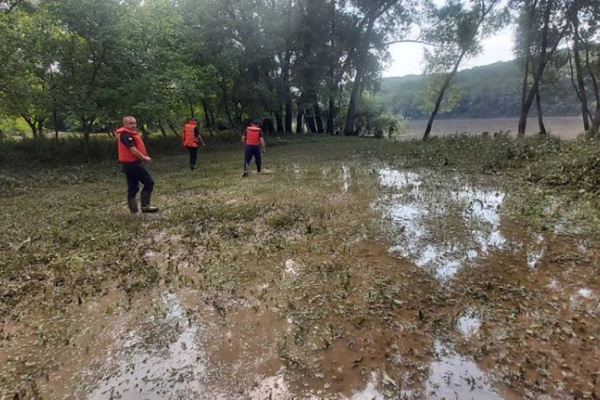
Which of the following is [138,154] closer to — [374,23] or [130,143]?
[130,143]

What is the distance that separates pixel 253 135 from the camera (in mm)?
11094

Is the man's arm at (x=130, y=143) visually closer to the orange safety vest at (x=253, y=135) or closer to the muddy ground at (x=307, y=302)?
the muddy ground at (x=307, y=302)

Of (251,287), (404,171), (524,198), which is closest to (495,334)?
(251,287)

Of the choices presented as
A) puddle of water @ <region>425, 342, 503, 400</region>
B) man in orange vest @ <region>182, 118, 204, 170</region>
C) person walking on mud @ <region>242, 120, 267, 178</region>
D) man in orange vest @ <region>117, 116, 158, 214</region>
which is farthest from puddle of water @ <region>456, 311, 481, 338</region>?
man in orange vest @ <region>182, 118, 204, 170</region>

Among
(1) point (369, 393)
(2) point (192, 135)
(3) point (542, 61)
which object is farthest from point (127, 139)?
(3) point (542, 61)

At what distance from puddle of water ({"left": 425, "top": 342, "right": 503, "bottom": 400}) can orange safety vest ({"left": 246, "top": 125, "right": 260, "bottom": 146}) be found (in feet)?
30.2

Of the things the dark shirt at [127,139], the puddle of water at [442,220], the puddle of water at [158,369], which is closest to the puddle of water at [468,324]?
the puddle of water at [442,220]

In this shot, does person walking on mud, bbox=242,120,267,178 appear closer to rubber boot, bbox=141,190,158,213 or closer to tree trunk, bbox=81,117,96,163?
rubber boot, bbox=141,190,158,213

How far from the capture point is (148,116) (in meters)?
15.6

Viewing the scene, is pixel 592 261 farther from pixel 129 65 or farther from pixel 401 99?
pixel 401 99

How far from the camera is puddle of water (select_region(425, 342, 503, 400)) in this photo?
2.51 meters

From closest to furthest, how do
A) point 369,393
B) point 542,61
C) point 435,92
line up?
point 369,393 → point 542,61 → point 435,92

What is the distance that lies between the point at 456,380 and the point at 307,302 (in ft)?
5.31

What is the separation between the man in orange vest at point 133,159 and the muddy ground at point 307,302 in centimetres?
59
